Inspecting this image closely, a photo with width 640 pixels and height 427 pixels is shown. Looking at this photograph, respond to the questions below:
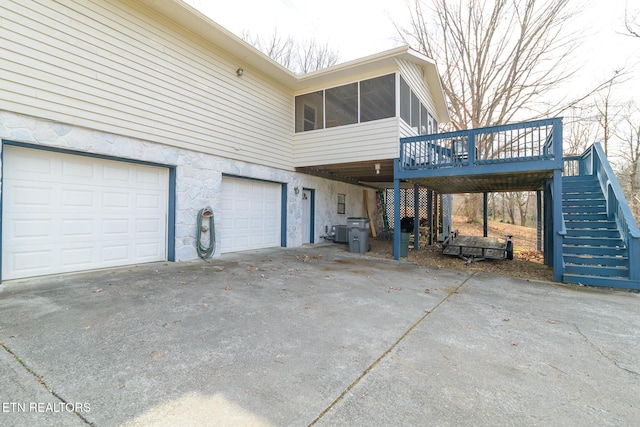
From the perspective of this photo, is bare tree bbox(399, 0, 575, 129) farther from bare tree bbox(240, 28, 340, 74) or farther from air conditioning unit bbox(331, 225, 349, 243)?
air conditioning unit bbox(331, 225, 349, 243)

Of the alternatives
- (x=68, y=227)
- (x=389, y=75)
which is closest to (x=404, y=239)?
(x=389, y=75)

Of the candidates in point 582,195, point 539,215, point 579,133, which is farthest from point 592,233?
point 579,133

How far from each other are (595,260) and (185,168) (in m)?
8.38

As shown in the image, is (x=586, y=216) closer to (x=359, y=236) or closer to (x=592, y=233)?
(x=592, y=233)

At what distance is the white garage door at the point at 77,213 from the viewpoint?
4.12 m

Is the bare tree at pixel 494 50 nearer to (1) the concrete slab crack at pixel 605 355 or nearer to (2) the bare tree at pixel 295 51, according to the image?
(2) the bare tree at pixel 295 51

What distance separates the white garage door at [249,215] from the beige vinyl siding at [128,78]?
870 mm

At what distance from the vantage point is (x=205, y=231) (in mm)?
6430

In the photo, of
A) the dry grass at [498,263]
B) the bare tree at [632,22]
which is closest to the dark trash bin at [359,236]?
the dry grass at [498,263]

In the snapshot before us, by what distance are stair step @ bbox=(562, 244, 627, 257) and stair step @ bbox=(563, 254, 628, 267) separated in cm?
8

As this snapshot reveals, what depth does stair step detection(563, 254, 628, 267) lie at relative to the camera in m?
4.93

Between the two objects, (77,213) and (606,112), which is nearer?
(77,213)

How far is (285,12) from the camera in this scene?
14.2 meters

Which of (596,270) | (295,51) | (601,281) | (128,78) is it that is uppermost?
(295,51)
